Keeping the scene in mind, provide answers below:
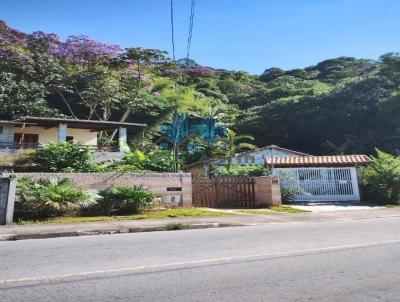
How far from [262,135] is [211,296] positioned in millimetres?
42220

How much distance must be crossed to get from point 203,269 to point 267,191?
13.9m

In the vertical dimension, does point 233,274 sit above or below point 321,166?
below

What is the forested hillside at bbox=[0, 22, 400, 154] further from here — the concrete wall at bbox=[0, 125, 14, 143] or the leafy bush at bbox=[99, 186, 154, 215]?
the leafy bush at bbox=[99, 186, 154, 215]

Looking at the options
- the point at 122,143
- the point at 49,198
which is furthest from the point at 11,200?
the point at 122,143

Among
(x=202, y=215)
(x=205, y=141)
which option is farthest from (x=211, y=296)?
(x=205, y=141)

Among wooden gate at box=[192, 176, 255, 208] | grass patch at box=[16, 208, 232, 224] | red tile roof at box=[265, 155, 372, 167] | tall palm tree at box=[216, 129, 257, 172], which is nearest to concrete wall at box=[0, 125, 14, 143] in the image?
tall palm tree at box=[216, 129, 257, 172]

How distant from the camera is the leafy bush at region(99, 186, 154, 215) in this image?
15.2 meters

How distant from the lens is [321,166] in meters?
22.9

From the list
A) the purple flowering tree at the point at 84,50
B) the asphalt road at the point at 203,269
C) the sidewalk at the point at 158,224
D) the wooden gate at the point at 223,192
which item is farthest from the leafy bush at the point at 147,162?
the purple flowering tree at the point at 84,50

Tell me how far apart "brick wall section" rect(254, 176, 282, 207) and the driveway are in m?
1.10

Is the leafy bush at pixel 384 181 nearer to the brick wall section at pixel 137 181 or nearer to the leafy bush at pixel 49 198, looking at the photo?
the brick wall section at pixel 137 181

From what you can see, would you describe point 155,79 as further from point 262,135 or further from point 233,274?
point 233,274

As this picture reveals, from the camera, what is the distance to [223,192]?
19969 millimetres

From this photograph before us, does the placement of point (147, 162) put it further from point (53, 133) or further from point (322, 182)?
point (53, 133)
